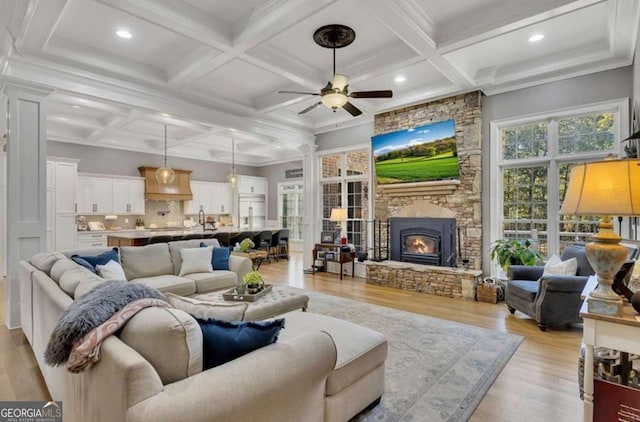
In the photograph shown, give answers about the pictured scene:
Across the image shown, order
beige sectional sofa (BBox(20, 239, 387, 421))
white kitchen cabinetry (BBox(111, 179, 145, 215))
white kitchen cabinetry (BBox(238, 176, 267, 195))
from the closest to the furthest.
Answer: beige sectional sofa (BBox(20, 239, 387, 421)), white kitchen cabinetry (BBox(111, 179, 145, 215)), white kitchen cabinetry (BBox(238, 176, 267, 195))

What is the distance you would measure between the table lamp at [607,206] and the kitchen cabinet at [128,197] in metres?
9.51

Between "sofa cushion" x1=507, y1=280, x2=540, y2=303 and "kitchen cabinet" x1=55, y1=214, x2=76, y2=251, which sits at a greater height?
"kitchen cabinet" x1=55, y1=214, x2=76, y2=251

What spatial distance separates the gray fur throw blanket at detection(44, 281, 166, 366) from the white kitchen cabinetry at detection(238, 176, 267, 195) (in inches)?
398

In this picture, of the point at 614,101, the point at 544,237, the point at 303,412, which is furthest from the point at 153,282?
the point at 614,101

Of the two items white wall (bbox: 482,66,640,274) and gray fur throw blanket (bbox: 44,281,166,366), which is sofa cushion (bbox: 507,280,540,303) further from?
gray fur throw blanket (bbox: 44,281,166,366)

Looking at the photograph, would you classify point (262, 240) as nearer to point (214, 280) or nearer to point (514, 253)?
point (214, 280)

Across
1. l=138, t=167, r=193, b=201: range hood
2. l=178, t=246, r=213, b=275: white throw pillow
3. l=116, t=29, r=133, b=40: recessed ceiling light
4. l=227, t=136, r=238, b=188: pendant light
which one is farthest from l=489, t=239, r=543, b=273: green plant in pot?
l=138, t=167, r=193, b=201: range hood

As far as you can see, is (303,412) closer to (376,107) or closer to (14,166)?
(14,166)

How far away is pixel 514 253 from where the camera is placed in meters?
4.82

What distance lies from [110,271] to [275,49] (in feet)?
10.5

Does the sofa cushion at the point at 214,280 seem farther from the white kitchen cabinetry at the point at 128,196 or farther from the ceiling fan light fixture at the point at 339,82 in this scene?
the white kitchen cabinetry at the point at 128,196

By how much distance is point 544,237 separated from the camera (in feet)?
16.5

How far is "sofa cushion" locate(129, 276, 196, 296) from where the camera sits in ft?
13.5

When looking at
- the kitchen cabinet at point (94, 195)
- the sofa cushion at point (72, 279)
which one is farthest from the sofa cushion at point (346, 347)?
the kitchen cabinet at point (94, 195)
